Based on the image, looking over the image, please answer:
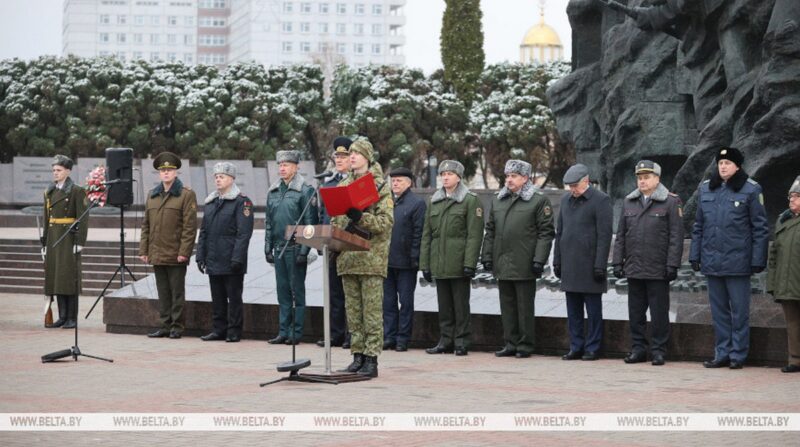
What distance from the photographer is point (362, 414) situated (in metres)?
8.83

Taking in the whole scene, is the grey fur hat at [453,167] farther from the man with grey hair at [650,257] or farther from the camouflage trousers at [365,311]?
the camouflage trousers at [365,311]

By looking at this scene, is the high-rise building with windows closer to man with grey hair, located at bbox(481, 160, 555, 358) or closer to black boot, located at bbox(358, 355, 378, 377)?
man with grey hair, located at bbox(481, 160, 555, 358)

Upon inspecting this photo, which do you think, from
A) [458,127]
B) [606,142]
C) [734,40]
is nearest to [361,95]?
[458,127]

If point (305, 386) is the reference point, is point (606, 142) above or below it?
above

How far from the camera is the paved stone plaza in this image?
795cm

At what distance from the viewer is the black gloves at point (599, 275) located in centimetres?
1261

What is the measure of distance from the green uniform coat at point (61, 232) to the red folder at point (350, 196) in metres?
6.79

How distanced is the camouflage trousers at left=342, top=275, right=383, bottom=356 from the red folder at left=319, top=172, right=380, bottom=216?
81 cm

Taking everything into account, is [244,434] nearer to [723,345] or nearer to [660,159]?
[723,345]

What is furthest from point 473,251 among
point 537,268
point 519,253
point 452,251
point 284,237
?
point 284,237

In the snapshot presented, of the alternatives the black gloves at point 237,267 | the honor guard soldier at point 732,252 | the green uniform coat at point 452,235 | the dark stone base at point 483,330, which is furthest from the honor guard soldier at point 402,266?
the honor guard soldier at point 732,252

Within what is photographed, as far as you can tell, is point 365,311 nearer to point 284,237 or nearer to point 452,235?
point 452,235

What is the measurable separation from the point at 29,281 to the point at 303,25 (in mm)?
137141

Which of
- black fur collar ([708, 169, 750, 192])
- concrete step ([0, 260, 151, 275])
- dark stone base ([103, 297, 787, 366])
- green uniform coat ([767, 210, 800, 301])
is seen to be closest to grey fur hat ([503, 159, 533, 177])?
dark stone base ([103, 297, 787, 366])
